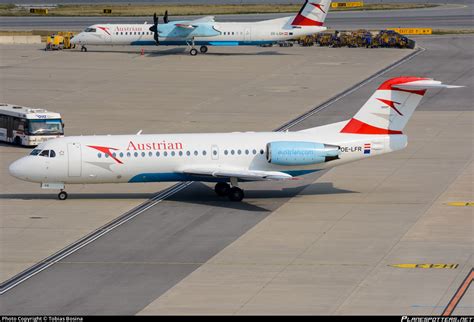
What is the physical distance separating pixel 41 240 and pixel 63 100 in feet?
116

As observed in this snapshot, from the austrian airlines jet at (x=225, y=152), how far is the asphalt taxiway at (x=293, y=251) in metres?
1.60

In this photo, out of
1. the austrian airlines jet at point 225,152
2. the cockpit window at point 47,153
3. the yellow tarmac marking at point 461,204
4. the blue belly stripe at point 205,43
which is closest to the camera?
the yellow tarmac marking at point 461,204

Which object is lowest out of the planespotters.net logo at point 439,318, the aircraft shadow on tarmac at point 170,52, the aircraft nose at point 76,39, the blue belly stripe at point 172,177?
the aircraft shadow on tarmac at point 170,52

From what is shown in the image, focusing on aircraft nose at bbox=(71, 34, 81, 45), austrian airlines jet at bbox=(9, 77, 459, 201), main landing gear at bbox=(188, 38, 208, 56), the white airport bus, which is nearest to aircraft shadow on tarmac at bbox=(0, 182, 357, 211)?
austrian airlines jet at bbox=(9, 77, 459, 201)

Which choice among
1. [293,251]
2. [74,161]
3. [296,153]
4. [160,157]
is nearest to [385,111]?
[296,153]

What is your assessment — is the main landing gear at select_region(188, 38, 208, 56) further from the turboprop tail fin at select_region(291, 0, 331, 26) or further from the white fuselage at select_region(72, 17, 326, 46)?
the turboprop tail fin at select_region(291, 0, 331, 26)

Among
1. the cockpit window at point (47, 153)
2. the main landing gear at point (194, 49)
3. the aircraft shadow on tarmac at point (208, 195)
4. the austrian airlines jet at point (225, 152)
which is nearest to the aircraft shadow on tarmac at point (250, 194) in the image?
the aircraft shadow on tarmac at point (208, 195)

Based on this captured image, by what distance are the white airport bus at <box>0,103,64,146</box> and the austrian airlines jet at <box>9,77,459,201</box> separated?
12653 millimetres

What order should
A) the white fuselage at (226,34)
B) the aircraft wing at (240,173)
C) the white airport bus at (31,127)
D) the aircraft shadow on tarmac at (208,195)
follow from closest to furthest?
1. the aircraft wing at (240,173)
2. the aircraft shadow on tarmac at (208,195)
3. the white airport bus at (31,127)
4. the white fuselage at (226,34)

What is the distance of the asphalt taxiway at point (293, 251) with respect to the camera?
1357 inches

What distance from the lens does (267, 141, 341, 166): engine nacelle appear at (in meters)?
46.9

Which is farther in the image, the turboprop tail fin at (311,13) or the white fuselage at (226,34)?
the white fuselage at (226,34)

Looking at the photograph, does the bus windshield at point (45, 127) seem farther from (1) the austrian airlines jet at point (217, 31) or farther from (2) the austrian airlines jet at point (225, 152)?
(1) the austrian airlines jet at point (217, 31)

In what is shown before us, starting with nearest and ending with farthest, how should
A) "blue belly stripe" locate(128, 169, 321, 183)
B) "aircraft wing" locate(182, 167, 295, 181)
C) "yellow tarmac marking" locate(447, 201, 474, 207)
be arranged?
"aircraft wing" locate(182, 167, 295, 181) < "yellow tarmac marking" locate(447, 201, 474, 207) < "blue belly stripe" locate(128, 169, 321, 183)
